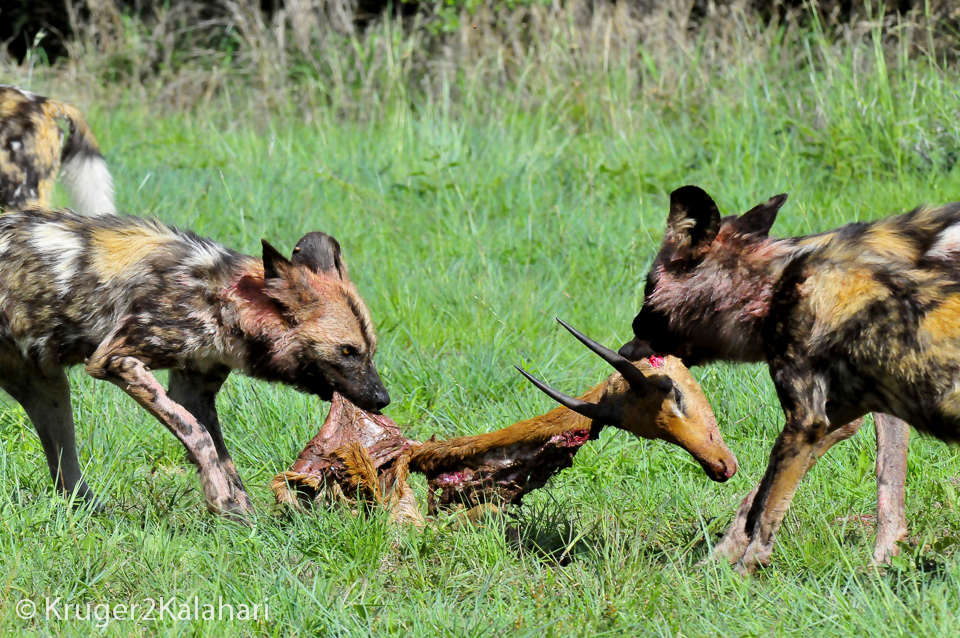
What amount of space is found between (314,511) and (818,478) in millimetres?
1708

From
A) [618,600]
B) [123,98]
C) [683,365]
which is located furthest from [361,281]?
[123,98]

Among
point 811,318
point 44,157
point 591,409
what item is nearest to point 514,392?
point 591,409

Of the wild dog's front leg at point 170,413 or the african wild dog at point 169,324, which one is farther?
the african wild dog at point 169,324

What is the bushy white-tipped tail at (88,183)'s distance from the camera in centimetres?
568

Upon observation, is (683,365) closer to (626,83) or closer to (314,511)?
(314,511)

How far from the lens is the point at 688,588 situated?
285cm

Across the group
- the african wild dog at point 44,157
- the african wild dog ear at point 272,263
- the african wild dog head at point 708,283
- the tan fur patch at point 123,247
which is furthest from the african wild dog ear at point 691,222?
the african wild dog at point 44,157

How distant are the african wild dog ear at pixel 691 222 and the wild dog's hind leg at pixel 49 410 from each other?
2.19m

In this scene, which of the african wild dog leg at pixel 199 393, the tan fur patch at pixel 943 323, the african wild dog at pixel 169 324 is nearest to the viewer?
the tan fur patch at pixel 943 323

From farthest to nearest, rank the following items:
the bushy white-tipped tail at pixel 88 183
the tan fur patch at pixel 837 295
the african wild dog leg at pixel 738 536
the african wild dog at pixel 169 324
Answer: the bushy white-tipped tail at pixel 88 183 → the african wild dog at pixel 169 324 → the african wild dog leg at pixel 738 536 → the tan fur patch at pixel 837 295

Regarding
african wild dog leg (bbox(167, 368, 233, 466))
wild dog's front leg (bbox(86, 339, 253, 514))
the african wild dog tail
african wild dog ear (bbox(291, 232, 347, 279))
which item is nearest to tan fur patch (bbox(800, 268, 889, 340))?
african wild dog ear (bbox(291, 232, 347, 279))

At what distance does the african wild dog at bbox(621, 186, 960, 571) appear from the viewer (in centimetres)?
275

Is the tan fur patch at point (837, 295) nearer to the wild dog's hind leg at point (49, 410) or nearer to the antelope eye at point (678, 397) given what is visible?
the antelope eye at point (678, 397)

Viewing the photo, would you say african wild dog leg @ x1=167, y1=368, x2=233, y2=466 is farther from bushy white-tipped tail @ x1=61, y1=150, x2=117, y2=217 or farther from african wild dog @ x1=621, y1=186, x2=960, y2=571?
bushy white-tipped tail @ x1=61, y1=150, x2=117, y2=217
